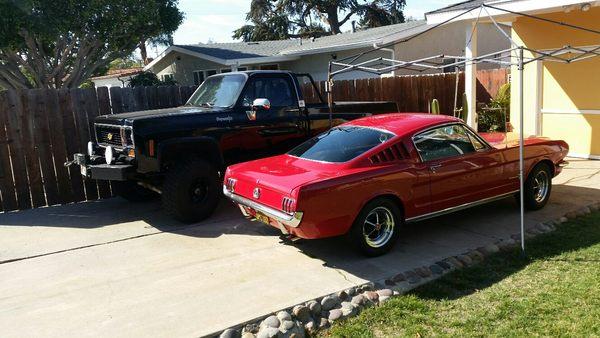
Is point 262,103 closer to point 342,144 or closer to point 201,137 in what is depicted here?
point 201,137

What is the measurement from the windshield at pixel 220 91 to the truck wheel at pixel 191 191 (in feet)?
3.86

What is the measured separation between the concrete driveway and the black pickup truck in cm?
52

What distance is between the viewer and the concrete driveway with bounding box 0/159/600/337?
14.2 ft

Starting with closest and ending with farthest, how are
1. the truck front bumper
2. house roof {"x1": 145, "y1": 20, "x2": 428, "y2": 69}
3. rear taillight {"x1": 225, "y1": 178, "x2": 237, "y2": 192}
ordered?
rear taillight {"x1": 225, "y1": 178, "x2": 237, "y2": 192} < the truck front bumper < house roof {"x1": 145, "y1": 20, "x2": 428, "y2": 69}

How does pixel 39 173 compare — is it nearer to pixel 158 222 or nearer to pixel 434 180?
pixel 158 222

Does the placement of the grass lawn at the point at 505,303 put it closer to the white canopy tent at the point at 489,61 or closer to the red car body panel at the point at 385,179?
the white canopy tent at the point at 489,61

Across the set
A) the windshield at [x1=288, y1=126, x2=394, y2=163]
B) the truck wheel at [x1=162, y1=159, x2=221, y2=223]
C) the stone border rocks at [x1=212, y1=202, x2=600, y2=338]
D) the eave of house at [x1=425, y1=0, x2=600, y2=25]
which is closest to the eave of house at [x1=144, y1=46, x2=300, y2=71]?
the eave of house at [x1=425, y1=0, x2=600, y2=25]

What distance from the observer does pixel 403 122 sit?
611cm

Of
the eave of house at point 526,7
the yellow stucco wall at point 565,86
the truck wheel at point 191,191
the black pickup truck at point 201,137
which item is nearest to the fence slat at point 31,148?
the black pickup truck at point 201,137

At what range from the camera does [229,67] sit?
73.3 feet

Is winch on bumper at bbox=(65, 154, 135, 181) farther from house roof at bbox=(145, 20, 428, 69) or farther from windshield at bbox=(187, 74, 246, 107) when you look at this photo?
house roof at bbox=(145, 20, 428, 69)

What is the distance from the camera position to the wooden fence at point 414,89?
465 inches

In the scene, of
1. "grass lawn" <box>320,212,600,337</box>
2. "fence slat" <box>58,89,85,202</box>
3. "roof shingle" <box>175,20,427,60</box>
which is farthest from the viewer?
"roof shingle" <box>175,20,427,60</box>

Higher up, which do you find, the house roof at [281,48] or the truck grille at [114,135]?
the house roof at [281,48]
